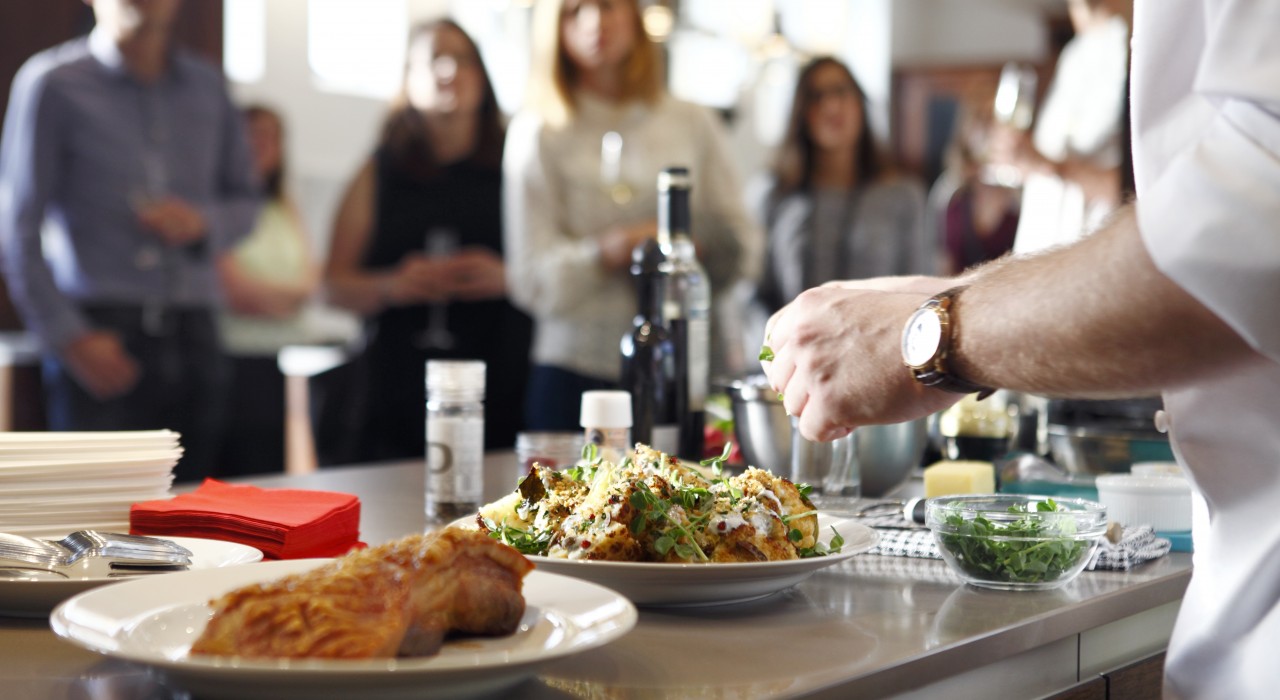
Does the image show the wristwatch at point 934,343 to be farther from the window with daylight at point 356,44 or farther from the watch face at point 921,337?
the window with daylight at point 356,44

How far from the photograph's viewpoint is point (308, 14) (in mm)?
6020

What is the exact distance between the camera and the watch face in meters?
0.89

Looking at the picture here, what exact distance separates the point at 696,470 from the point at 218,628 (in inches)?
19.3

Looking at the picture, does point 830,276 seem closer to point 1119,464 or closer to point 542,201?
point 542,201

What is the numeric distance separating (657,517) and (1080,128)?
3346 mm

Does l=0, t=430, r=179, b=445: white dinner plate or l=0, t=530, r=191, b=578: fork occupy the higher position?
l=0, t=430, r=179, b=445: white dinner plate

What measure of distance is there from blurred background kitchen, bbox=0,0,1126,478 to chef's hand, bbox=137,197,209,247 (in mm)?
420

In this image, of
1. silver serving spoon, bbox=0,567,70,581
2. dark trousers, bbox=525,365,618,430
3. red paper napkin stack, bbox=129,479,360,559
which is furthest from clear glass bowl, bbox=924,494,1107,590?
dark trousers, bbox=525,365,618,430

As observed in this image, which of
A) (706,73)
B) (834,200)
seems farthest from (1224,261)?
(706,73)

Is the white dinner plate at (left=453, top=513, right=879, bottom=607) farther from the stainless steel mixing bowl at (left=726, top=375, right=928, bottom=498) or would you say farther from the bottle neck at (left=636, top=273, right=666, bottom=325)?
the bottle neck at (left=636, top=273, right=666, bottom=325)

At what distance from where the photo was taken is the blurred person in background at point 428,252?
11.0ft

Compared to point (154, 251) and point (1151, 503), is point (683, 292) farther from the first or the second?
point (154, 251)

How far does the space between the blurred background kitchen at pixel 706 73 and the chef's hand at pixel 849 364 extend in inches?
63.8

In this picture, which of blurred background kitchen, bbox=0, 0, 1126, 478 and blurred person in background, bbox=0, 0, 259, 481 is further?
blurred background kitchen, bbox=0, 0, 1126, 478
